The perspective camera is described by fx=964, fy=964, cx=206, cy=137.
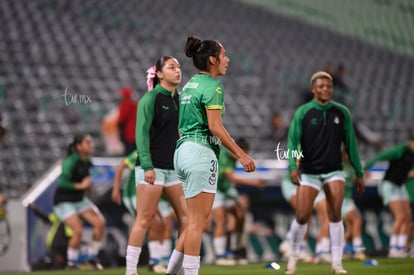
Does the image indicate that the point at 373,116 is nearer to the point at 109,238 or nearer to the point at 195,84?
the point at 109,238

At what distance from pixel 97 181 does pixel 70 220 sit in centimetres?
175

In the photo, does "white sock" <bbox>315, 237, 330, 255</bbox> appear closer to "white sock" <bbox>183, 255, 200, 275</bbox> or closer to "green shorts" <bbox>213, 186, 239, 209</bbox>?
"green shorts" <bbox>213, 186, 239, 209</bbox>

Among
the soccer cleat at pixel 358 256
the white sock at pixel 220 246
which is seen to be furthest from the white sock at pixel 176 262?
the soccer cleat at pixel 358 256

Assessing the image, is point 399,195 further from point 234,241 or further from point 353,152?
point 353,152

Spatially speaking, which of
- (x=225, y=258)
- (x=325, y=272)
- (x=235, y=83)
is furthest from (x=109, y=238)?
(x=235, y=83)

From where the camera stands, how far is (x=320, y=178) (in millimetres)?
11594

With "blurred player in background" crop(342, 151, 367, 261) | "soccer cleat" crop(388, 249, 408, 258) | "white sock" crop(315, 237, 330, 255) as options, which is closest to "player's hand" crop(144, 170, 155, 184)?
"white sock" crop(315, 237, 330, 255)

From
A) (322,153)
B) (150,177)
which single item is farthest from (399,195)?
(150,177)

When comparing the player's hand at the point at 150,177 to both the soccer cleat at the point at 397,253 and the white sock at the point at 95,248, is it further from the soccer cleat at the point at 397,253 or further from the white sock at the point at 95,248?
the soccer cleat at the point at 397,253

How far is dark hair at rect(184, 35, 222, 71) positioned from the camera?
859 centimetres

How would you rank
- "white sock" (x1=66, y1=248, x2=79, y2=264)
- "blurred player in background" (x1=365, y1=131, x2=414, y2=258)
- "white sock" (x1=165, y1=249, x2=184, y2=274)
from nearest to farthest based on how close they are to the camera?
"white sock" (x1=165, y1=249, x2=184, y2=274), "white sock" (x1=66, y1=248, x2=79, y2=264), "blurred player in background" (x1=365, y1=131, x2=414, y2=258)

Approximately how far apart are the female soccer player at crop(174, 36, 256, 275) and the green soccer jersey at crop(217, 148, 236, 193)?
8128 millimetres

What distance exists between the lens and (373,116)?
28.6m

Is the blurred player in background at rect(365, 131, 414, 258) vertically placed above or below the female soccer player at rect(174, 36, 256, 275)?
below
